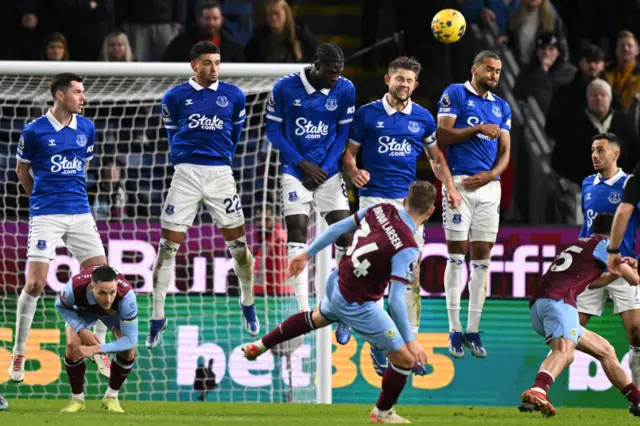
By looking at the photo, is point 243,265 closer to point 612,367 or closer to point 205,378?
point 205,378

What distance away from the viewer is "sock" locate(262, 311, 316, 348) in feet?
33.8

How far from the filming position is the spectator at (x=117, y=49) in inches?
582

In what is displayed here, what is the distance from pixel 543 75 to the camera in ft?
49.3

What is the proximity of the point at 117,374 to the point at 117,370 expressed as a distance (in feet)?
0.12

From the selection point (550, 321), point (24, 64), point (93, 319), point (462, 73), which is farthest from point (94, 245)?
point (462, 73)

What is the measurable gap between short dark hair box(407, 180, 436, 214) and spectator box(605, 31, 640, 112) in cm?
606

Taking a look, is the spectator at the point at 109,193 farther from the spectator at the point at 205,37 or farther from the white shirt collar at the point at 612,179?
the white shirt collar at the point at 612,179

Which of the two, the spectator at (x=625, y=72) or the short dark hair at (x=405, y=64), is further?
the spectator at (x=625, y=72)

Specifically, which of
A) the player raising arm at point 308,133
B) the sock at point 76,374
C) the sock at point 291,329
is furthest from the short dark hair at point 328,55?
the sock at point 76,374

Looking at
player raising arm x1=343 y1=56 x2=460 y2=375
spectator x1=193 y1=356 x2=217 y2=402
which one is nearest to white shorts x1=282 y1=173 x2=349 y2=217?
player raising arm x1=343 y1=56 x2=460 y2=375

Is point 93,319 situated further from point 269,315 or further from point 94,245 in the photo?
point 269,315

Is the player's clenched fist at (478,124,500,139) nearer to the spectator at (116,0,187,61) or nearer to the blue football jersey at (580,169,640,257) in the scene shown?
the blue football jersey at (580,169,640,257)

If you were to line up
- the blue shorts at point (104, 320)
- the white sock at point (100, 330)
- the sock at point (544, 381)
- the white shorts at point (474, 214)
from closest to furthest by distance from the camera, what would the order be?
1. the sock at point (544, 381)
2. the blue shorts at point (104, 320)
3. the white shorts at point (474, 214)
4. the white sock at point (100, 330)

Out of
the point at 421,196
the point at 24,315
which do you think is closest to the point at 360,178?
the point at 421,196
